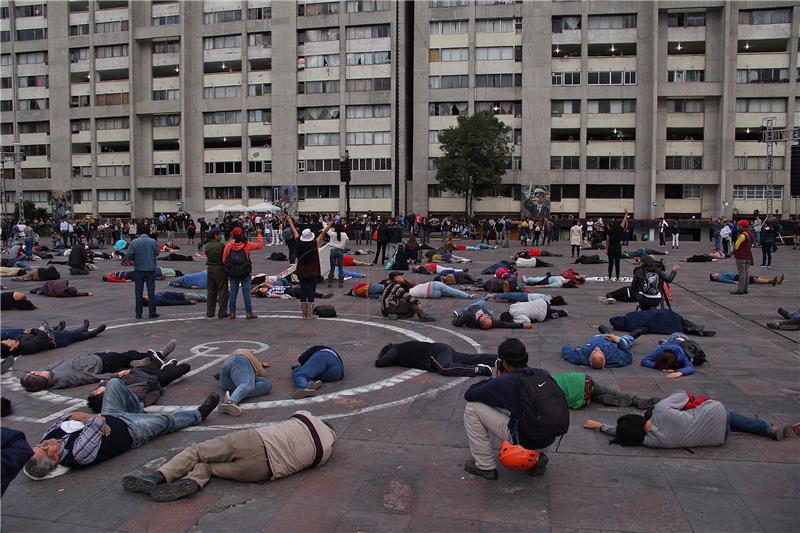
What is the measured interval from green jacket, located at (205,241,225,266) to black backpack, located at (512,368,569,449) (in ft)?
31.1

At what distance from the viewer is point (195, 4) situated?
65.7 meters

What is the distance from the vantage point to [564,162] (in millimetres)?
60969

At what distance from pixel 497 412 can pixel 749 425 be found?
109 inches

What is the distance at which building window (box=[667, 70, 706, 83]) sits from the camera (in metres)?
59.1

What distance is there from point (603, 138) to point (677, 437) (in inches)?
2348

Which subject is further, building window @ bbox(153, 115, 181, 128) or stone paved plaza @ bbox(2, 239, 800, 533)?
building window @ bbox(153, 115, 181, 128)

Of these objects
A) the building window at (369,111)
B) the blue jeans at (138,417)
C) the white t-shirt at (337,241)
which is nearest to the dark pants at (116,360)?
the blue jeans at (138,417)

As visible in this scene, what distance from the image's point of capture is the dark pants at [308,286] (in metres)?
13.2

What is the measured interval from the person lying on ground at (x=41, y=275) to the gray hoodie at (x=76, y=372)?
12944mm

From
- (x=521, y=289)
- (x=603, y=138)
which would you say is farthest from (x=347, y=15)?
(x=521, y=289)

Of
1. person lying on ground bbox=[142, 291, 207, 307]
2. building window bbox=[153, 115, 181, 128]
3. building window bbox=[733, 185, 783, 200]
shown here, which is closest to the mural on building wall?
building window bbox=[733, 185, 783, 200]

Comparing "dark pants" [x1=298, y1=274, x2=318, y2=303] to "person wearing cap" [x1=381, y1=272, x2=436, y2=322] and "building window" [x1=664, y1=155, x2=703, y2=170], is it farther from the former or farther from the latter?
"building window" [x1=664, y1=155, x2=703, y2=170]

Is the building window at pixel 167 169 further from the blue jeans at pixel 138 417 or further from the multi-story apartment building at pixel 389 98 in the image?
the blue jeans at pixel 138 417

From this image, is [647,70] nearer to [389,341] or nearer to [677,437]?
[389,341]
